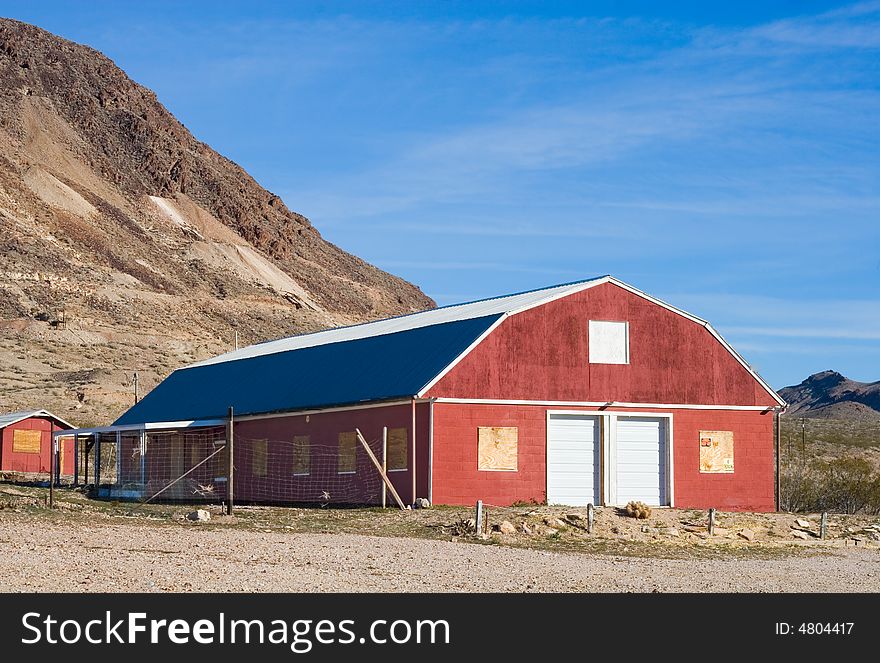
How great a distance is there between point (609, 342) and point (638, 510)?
6.28m

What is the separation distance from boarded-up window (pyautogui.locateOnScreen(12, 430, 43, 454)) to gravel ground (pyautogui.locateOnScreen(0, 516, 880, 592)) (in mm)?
31313

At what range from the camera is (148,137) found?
146 metres

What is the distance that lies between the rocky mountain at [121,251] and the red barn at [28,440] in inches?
406

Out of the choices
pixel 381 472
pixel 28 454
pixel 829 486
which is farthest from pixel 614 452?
pixel 28 454

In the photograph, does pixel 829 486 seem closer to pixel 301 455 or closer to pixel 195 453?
pixel 301 455

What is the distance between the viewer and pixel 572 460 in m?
36.6

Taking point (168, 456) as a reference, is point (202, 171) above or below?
above

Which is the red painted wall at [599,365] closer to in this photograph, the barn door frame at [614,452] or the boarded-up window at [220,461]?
the barn door frame at [614,452]

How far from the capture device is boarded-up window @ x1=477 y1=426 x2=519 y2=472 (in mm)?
35469

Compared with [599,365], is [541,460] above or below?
below

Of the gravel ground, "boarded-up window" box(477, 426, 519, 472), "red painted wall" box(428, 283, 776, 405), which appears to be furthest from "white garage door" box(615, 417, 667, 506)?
the gravel ground
